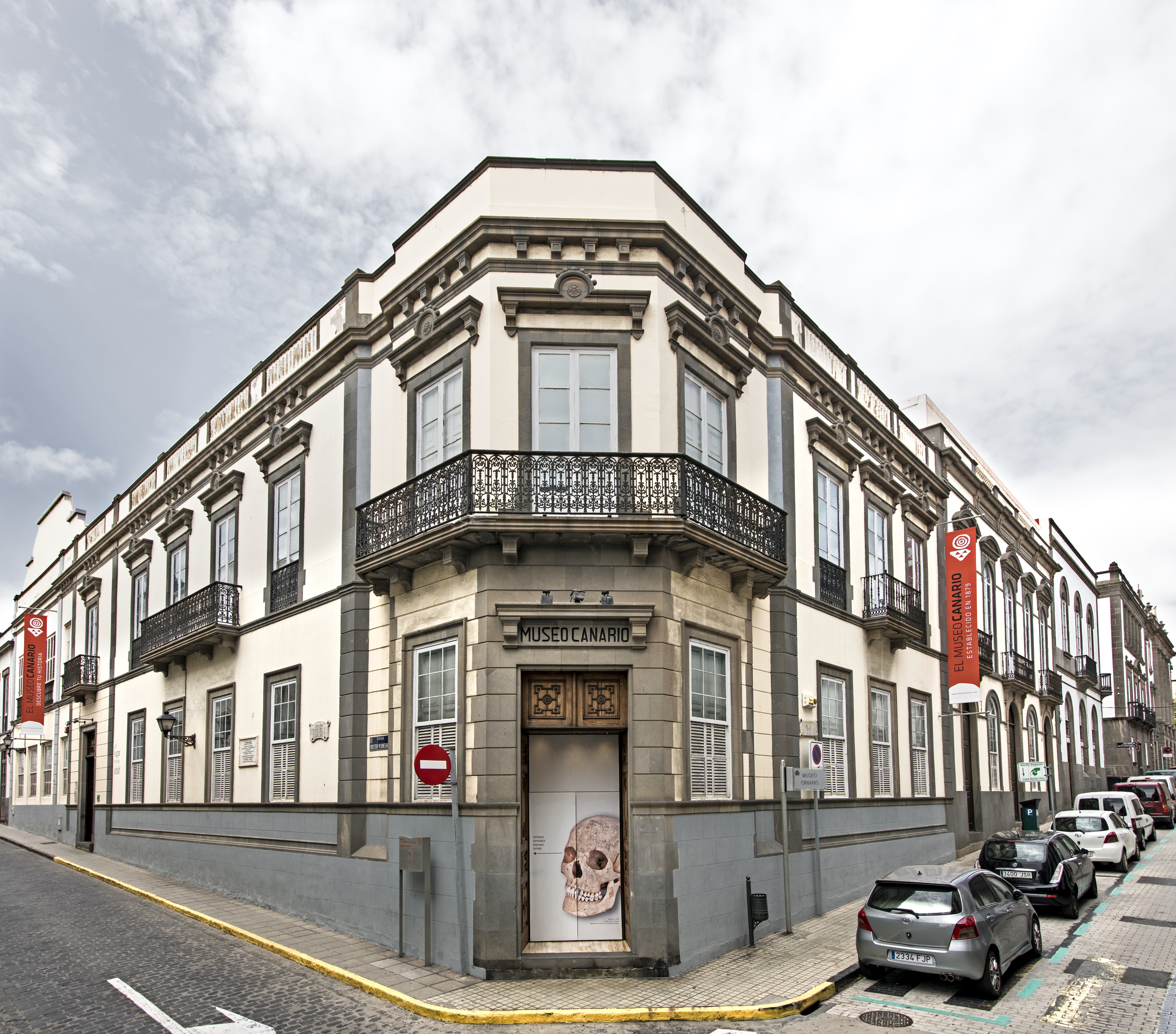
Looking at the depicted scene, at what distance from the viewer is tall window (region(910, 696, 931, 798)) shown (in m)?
20.8

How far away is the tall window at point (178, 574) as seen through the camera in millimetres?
22406

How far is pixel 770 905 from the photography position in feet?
47.1

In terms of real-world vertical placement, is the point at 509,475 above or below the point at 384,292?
below

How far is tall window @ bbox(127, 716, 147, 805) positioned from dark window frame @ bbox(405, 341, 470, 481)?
13461 mm

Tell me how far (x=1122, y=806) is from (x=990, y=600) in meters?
6.44

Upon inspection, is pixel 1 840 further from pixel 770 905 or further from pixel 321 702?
pixel 770 905

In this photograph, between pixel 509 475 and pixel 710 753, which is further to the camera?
pixel 710 753

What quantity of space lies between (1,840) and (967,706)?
99.9 feet

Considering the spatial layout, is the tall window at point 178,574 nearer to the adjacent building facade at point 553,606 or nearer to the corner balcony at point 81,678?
the adjacent building facade at point 553,606

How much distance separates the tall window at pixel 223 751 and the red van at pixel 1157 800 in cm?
2921

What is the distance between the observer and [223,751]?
19.2 metres

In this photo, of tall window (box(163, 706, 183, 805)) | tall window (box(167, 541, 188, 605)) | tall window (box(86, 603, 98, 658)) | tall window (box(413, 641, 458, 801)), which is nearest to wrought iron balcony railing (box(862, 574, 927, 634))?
tall window (box(413, 641, 458, 801))

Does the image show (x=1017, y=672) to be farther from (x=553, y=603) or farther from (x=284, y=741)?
(x=284, y=741)

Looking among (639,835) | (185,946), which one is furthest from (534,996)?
(185,946)
